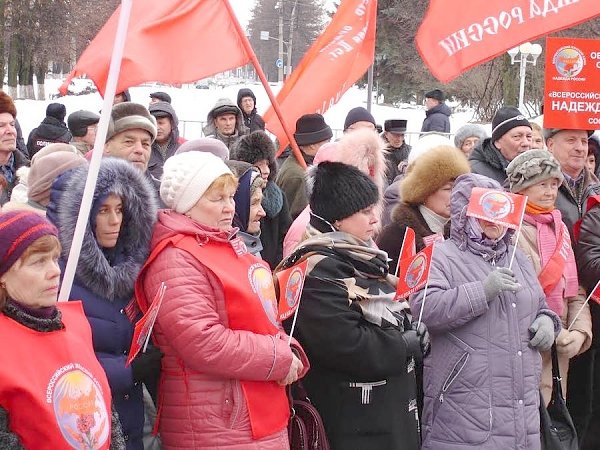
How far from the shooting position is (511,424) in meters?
3.73

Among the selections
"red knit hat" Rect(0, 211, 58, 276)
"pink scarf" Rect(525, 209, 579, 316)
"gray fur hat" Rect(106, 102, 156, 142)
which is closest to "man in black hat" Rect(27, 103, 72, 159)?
"gray fur hat" Rect(106, 102, 156, 142)

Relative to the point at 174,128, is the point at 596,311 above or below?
below

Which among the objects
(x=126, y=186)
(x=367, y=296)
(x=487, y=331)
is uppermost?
(x=126, y=186)

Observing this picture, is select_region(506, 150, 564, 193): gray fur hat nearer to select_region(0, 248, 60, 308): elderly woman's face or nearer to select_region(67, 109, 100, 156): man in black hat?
select_region(0, 248, 60, 308): elderly woman's face

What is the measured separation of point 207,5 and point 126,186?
242 centimetres

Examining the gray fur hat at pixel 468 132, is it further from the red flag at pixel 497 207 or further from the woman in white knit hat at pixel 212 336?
the woman in white knit hat at pixel 212 336

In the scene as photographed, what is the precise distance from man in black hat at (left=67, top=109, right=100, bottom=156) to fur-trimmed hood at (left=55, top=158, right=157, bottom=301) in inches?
142

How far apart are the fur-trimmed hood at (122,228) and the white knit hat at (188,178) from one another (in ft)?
0.25

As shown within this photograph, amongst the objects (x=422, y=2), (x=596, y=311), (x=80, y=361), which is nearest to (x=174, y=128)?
(x=596, y=311)

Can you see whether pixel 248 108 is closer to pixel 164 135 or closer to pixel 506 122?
pixel 164 135

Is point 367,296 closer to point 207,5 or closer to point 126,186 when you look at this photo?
point 126,186

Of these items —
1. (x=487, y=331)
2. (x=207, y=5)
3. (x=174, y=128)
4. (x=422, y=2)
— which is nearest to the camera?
(x=487, y=331)

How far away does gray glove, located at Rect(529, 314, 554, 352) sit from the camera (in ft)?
12.5

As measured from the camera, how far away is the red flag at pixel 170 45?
4.81m
